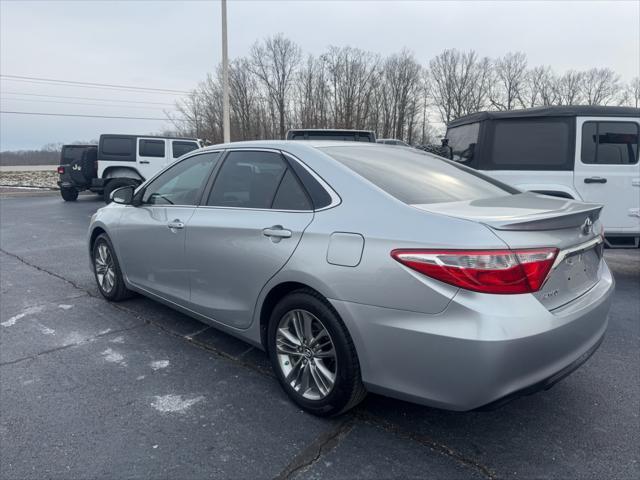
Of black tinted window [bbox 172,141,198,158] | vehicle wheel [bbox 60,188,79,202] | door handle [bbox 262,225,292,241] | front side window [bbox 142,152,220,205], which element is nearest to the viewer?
door handle [bbox 262,225,292,241]

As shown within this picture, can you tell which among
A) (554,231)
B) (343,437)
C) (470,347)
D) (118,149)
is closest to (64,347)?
(343,437)


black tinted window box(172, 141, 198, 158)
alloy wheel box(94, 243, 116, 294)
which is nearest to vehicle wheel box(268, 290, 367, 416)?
alloy wheel box(94, 243, 116, 294)

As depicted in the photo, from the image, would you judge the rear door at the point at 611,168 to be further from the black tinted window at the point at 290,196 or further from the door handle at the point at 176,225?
the door handle at the point at 176,225

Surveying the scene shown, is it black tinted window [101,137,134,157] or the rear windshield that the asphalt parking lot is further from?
black tinted window [101,137,134,157]

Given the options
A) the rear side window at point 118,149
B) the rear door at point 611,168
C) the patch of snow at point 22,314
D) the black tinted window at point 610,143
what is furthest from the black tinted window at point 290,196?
the rear side window at point 118,149

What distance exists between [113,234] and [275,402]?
2629 mm

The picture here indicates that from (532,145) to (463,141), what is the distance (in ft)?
3.57

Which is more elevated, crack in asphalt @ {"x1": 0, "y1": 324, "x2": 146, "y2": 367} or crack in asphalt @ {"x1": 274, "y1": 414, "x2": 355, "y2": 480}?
crack in asphalt @ {"x1": 0, "y1": 324, "x2": 146, "y2": 367}

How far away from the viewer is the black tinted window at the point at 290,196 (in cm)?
283

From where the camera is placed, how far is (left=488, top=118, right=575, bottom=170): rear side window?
598 centimetres

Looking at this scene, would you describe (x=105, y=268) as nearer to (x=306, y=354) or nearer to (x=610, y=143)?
(x=306, y=354)

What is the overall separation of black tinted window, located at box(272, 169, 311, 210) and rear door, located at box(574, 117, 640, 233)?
4.54m

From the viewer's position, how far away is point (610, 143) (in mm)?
5934

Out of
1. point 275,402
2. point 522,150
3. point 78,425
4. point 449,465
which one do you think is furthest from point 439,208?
point 522,150
